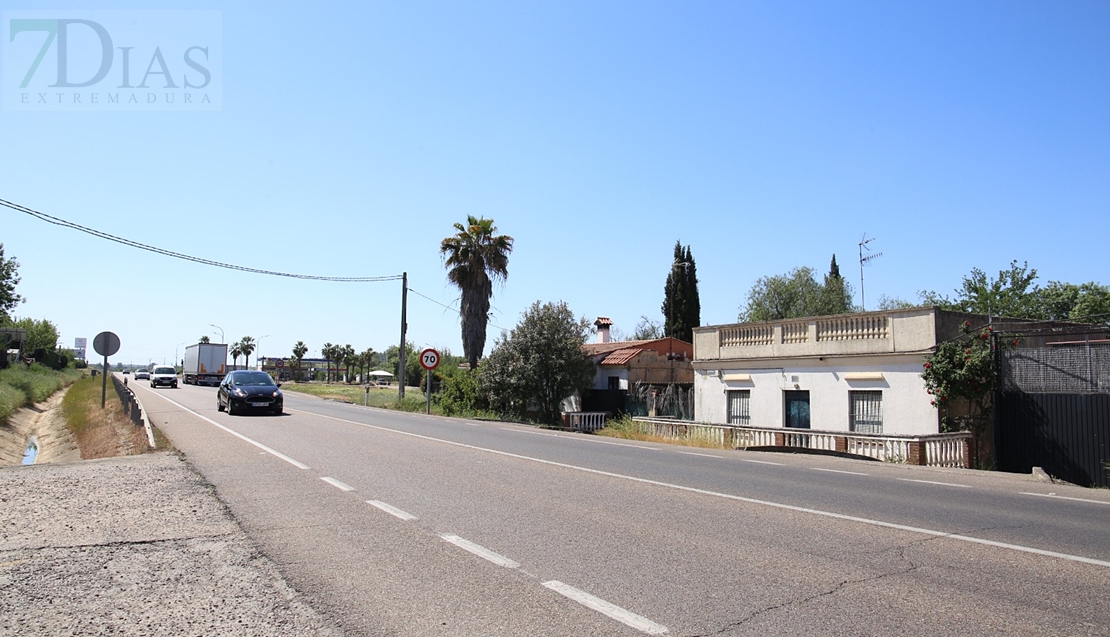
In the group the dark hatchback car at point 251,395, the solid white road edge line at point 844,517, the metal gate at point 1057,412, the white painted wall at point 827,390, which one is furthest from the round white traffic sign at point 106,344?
the metal gate at point 1057,412

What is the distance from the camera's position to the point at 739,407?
25.0 metres

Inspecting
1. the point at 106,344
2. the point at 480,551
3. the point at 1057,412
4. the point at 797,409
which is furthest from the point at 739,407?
the point at 106,344

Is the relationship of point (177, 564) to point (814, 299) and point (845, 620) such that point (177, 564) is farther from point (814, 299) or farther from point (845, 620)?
point (814, 299)

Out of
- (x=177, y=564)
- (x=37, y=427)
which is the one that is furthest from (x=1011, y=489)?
(x=37, y=427)

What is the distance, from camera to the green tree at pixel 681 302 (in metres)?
57.2

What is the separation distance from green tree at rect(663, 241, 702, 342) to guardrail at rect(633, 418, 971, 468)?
33597 mm

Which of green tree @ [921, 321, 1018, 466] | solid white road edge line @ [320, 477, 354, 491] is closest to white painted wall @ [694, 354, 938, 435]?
green tree @ [921, 321, 1018, 466]

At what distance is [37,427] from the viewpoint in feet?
Answer: 95.3

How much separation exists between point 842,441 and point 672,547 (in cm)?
1431

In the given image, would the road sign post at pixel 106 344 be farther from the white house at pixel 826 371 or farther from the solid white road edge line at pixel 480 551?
the solid white road edge line at pixel 480 551

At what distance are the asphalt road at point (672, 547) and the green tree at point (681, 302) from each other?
146ft

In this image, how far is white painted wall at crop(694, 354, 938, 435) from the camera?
1986 centimetres

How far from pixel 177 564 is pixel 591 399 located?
2688 cm

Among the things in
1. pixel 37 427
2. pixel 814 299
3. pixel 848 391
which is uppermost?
pixel 814 299
